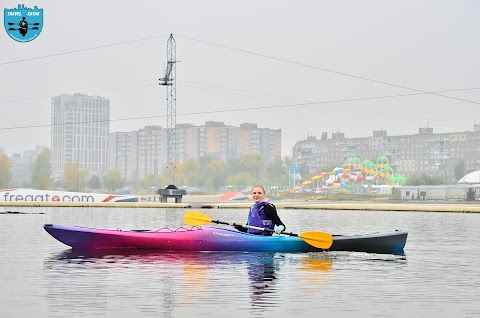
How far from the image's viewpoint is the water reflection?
1302 centimetres

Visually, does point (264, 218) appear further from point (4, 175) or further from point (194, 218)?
point (4, 175)

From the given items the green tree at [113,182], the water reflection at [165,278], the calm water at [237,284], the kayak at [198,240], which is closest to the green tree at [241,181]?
the green tree at [113,182]

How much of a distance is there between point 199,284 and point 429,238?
18.0m

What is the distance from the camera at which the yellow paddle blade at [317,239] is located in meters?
22.0

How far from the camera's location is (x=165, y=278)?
16734 mm

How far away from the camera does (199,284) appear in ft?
51.6

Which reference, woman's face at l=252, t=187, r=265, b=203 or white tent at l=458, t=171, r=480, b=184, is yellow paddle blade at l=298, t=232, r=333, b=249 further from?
white tent at l=458, t=171, r=480, b=184

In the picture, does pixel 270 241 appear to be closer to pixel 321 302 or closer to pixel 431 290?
pixel 431 290

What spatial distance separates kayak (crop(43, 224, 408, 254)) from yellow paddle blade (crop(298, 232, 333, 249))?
0.17 metres

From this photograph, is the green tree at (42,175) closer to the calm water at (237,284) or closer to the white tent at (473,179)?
the white tent at (473,179)

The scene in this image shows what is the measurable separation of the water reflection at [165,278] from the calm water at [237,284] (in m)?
0.02

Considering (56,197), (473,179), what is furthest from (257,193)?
(473,179)

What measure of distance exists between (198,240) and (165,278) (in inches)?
220

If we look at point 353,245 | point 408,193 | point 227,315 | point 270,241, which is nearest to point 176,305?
point 227,315
